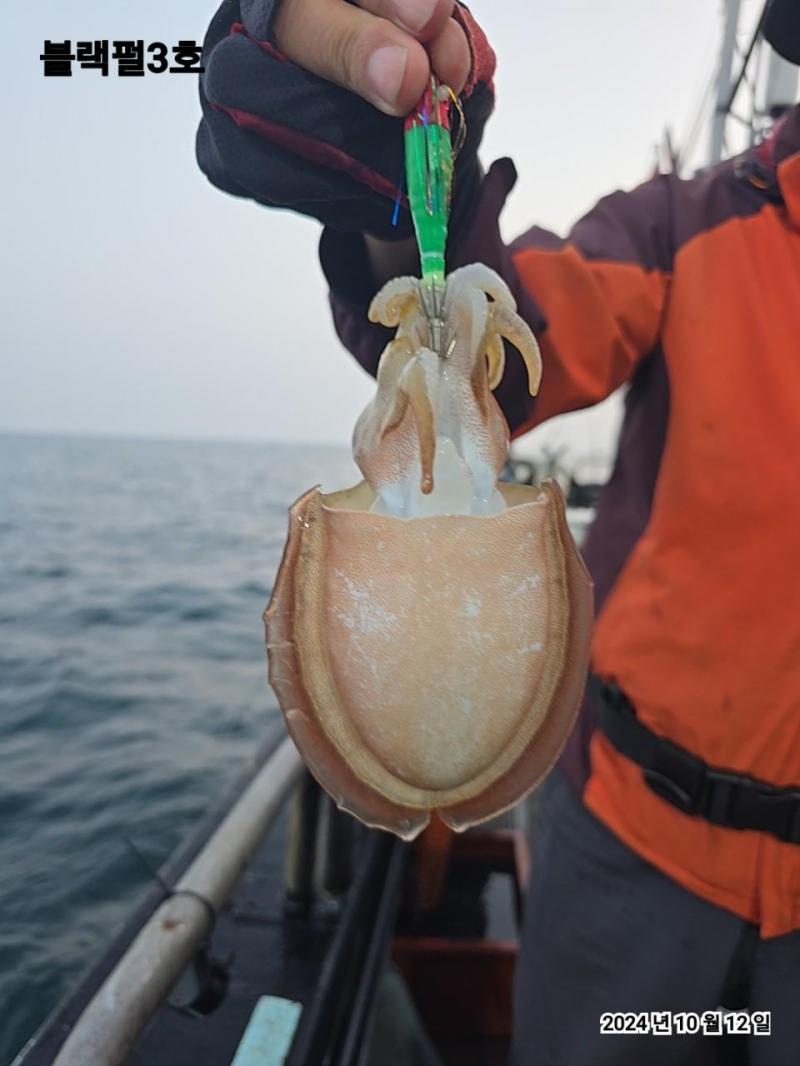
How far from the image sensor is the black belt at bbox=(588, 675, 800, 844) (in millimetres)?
1794

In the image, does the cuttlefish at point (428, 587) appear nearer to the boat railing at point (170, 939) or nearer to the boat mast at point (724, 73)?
the boat railing at point (170, 939)

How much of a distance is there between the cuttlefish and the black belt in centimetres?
102

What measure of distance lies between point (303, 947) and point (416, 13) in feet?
9.29

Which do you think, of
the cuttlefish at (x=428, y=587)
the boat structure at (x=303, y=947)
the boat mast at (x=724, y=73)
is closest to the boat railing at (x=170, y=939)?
the boat structure at (x=303, y=947)

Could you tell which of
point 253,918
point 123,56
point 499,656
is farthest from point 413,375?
point 253,918

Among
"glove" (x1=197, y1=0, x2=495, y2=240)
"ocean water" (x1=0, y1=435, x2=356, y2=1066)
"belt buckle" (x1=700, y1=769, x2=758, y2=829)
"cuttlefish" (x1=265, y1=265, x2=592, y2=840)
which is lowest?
"ocean water" (x1=0, y1=435, x2=356, y2=1066)

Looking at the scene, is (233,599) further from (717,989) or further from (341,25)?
(341,25)

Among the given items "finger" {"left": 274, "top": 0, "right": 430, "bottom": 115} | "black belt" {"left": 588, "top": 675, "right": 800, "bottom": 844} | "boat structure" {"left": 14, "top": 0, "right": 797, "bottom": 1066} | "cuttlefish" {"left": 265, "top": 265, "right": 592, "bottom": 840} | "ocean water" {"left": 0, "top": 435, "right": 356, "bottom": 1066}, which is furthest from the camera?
"ocean water" {"left": 0, "top": 435, "right": 356, "bottom": 1066}

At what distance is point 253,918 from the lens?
2.78 meters

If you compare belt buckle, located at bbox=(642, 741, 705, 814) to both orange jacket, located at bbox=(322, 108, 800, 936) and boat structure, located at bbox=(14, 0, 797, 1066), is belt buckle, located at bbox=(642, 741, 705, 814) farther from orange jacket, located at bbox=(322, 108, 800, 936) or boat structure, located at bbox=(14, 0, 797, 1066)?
boat structure, located at bbox=(14, 0, 797, 1066)

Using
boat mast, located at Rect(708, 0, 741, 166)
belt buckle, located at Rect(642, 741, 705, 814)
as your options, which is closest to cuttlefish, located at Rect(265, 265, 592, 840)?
belt buckle, located at Rect(642, 741, 705, 814)

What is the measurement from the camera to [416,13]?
87 centimetres

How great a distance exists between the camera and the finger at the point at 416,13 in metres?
0.88

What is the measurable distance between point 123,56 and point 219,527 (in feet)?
67.6
